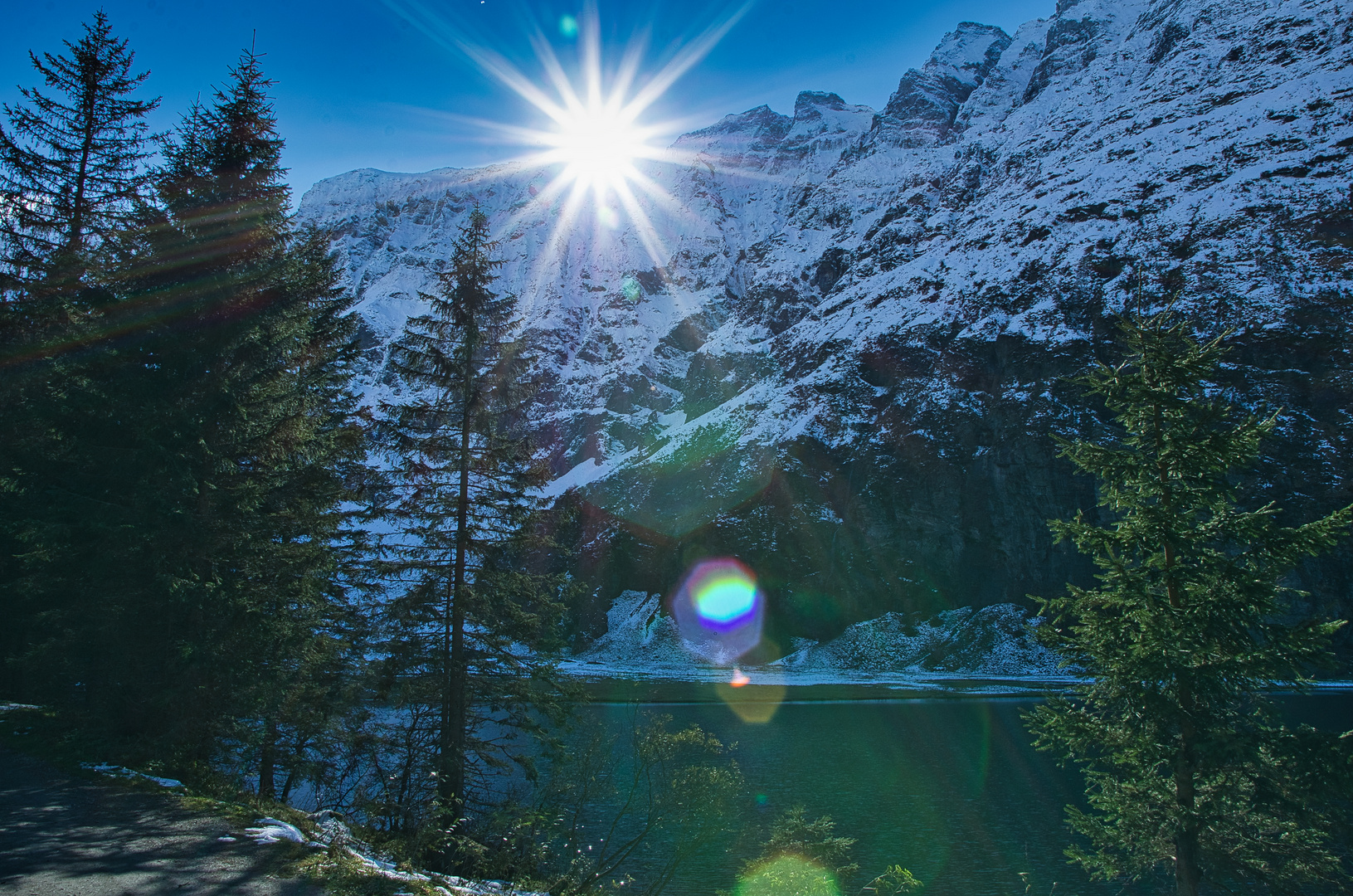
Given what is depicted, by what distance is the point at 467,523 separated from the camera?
15242mm

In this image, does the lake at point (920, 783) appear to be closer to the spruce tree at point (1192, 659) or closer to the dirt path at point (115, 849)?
the spruce tree at point (1192, 659)

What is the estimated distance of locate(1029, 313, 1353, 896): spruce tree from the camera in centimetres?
841

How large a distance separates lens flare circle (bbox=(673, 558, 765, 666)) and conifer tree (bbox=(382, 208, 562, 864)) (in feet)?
255

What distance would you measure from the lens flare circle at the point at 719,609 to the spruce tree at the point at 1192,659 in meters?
82.0

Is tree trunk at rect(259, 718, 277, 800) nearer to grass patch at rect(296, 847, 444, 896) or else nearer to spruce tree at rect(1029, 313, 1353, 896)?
grass patch at rect(296, 847, 444, 896)

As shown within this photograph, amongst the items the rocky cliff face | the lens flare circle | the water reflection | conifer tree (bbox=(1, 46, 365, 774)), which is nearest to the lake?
the water reflection

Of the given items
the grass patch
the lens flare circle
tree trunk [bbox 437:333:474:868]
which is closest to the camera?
the grass patch

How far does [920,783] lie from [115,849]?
1251 inches

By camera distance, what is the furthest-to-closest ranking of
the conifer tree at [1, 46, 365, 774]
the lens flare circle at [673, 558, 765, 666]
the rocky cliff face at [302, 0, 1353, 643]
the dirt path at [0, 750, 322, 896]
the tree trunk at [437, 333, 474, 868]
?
the lens flare circle at [673, 558, 765, 666], the rocky cliff face at [302, 0, 1353, 643], the tree trunk at [437, 333, 474, 868], the conifer tree at [1, 46, 365, 774], the dirt path at [0, 750, 322, 896]

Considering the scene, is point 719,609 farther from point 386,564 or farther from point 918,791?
point 386,564

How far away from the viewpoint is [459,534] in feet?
48.2

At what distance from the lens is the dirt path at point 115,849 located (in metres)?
6.32

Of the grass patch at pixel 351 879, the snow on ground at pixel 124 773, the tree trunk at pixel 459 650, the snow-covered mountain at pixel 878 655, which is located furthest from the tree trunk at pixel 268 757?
the snow-covered mountain at pixel 878 655

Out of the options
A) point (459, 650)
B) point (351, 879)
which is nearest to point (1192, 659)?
point (351, 879)
